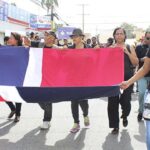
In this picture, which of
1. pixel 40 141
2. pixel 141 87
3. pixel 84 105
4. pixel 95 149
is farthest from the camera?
pixel 141 87

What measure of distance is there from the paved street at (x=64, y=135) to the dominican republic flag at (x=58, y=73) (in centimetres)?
62

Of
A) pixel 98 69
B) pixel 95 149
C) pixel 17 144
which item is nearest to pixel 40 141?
pixel 17 144

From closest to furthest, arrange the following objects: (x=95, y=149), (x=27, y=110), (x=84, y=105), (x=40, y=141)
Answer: (x=95, y=149) < (x=40, y=141) < (x=84, y=105) < (x=27, y=110)

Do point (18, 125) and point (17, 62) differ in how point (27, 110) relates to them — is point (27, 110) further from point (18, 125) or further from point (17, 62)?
point (17, 62)

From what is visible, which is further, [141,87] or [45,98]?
[141,87]

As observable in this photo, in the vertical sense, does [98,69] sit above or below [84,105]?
above

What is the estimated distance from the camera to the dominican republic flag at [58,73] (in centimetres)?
677

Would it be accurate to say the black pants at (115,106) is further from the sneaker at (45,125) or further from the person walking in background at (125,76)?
the sneaker at (45,125)

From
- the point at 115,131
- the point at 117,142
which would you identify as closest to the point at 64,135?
the point at 115,131

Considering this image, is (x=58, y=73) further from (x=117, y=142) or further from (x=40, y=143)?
(x=117, y=142)

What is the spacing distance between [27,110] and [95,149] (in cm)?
375

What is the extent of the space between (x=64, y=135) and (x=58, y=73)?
101 cm

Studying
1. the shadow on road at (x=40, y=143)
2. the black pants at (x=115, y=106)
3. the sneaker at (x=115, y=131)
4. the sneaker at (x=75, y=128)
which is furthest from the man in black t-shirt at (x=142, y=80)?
the shadow on road at (x=40, y=143)

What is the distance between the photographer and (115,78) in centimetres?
684
